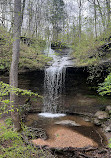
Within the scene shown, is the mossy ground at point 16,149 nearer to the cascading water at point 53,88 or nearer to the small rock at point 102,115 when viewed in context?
the small rock at point 102,115

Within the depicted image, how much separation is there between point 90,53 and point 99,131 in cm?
505

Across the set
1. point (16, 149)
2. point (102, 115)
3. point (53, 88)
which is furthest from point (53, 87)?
point (16, 149)

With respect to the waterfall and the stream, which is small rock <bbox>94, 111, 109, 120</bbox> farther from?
the waterfall

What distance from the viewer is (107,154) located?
4445 mm

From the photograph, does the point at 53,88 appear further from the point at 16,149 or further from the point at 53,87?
the point at 16,149

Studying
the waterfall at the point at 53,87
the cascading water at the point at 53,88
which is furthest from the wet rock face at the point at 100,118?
the waterfall at the point at 53,87

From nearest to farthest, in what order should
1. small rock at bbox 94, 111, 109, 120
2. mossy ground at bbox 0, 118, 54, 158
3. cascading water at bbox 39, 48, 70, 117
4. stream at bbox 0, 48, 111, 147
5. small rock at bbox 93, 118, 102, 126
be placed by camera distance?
1. mossy ground at bbox 0, 118, 54, 158
2. small rock at bbox 93, 118, 102, 126
3. small rock at bbox 94, 111, 109, 120
4. stream at bbox 0, 48, 111, 147
5. cascading water at bbox 39, 48, 70, 117

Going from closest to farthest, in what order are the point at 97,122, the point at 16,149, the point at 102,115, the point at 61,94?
the point at 16,149, the point at 97,122, the point at 102,115, the point at 61,94

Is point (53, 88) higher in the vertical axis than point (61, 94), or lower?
higher

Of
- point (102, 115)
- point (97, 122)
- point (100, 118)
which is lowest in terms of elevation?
point (97, 122)

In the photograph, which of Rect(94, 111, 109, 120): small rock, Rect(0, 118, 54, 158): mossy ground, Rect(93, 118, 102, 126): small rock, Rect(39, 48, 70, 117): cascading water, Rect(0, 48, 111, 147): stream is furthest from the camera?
Rect(39, 48, 70, 117): cascading water

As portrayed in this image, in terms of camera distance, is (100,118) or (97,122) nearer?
(97,122)

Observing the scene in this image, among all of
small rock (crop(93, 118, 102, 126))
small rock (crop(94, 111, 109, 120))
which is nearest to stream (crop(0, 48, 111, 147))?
small rock (crop(93, 118, 102, 126))

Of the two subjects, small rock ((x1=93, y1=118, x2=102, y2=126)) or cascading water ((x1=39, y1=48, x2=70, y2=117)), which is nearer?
small rock ((x1=93, y1=118, x2=102, y2=126))
